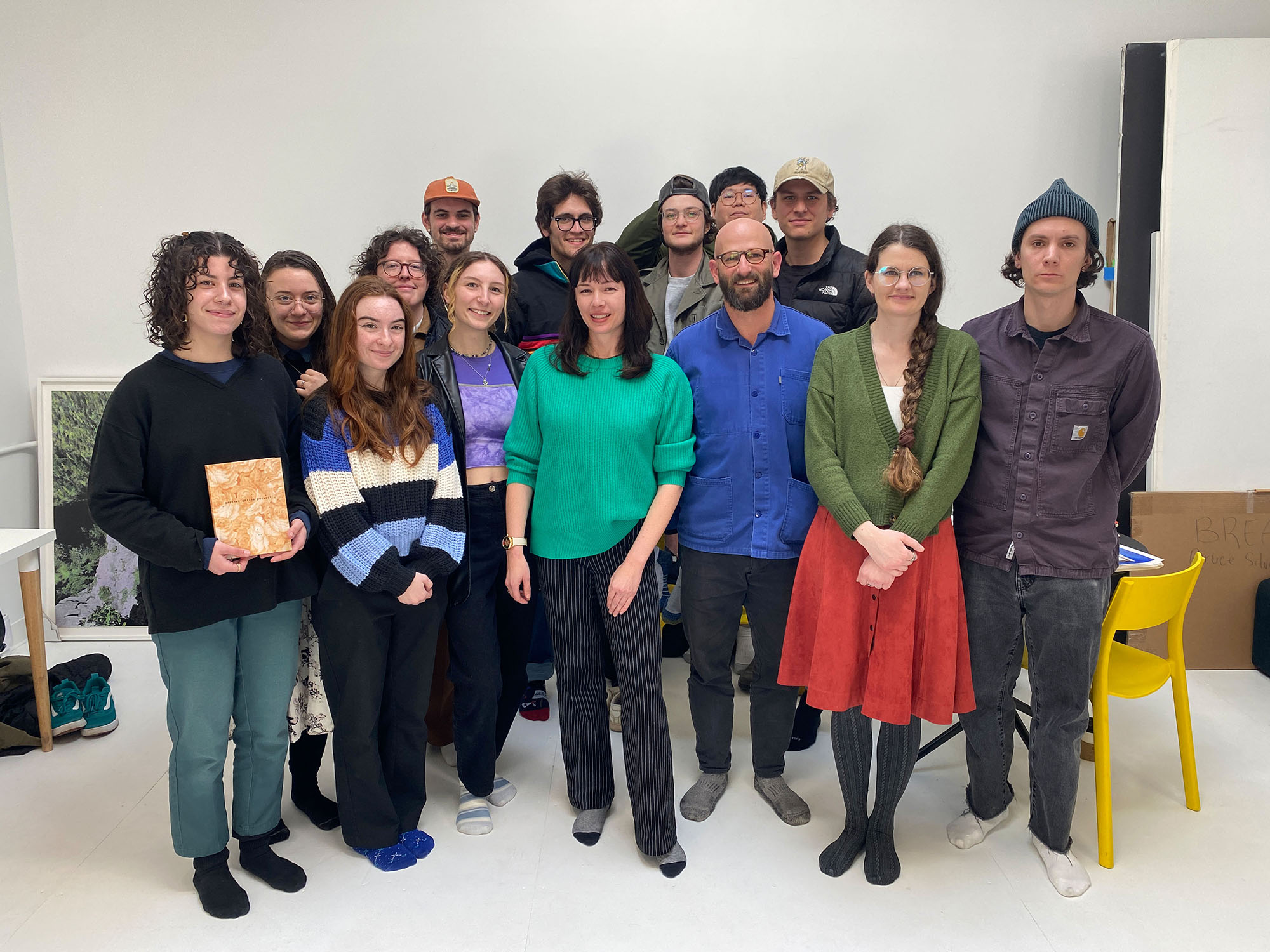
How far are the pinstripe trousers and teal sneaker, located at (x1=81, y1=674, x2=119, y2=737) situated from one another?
2.14 meters

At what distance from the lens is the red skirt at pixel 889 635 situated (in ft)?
7.47

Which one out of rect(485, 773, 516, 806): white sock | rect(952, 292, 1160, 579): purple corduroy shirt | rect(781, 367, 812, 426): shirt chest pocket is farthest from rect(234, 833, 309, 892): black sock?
rect(952, 292, 1160, 579): purple corduroy shirt

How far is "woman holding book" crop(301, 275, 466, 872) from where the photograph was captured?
7.45ft

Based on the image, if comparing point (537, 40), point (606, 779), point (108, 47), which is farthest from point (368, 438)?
point (108, 47)

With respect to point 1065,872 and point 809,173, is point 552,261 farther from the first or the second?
point 1065,872

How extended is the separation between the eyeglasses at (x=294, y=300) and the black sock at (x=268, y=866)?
163 cm

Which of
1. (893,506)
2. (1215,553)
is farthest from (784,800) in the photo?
(1215,553)

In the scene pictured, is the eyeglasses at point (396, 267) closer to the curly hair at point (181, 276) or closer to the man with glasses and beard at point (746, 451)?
the curly hair at point (181, 276)

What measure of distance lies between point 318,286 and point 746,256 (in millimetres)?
1400

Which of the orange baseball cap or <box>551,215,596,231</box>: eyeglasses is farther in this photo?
the orange baseball cap

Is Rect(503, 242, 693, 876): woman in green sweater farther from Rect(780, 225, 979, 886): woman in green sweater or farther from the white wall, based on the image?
the white wall

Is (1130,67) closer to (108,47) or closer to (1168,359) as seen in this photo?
(1168,359)

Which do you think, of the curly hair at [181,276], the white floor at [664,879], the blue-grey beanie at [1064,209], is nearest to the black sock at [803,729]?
the white floor at [664,879]

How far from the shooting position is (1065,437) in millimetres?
2270
